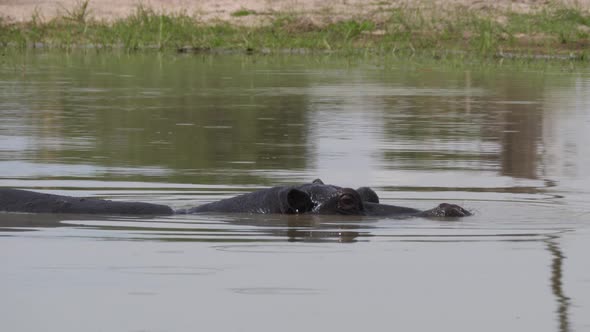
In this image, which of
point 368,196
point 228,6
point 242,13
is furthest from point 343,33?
point 368,196

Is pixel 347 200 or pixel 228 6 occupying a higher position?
pixel 228 6

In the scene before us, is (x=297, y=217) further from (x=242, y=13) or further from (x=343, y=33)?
(x=242, y=13)

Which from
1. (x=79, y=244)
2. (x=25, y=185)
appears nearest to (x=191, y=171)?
(x=25, y=185)

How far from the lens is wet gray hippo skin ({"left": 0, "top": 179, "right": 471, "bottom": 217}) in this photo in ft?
25.7

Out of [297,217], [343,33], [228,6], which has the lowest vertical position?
[297,217]

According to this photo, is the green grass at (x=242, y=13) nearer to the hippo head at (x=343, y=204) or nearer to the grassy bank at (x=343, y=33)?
the grassy bank at (x=343, y=33)

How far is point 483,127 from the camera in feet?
44.1

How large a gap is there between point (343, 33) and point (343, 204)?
20164 millimetres

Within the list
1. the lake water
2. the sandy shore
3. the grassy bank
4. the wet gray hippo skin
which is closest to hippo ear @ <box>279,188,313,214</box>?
the wet gray hippo skin

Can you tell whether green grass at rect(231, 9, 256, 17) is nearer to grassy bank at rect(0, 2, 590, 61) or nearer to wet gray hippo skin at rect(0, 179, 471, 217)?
grassy bank at rect(0, 2, 590, 61)

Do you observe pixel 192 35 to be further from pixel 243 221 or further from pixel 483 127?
pixel 243 221

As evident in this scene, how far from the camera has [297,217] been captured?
779 centimetres

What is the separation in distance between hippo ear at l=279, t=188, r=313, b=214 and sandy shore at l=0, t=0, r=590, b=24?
68.3 ft

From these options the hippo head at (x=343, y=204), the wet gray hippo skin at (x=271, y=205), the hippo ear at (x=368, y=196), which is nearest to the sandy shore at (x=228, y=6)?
the wet gray hippo skin at (x=271, y=205)
